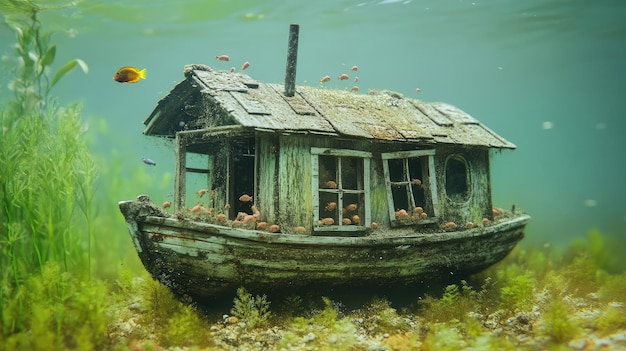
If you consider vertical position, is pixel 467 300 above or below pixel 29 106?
below

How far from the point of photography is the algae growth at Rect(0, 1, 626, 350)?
18.5 ft

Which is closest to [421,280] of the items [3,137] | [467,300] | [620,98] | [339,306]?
[467,300]

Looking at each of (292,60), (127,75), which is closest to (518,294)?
(292,60)

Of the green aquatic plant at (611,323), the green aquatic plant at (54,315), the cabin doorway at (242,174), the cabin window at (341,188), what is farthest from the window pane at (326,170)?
A: the green aquatic plant at (611,323)

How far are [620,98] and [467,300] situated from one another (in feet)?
324

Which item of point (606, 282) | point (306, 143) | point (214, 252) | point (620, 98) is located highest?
point (620, 98)

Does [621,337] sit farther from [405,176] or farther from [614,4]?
[614,4]

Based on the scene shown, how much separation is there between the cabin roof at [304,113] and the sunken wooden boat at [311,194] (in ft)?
0.12

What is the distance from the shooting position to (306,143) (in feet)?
24.7

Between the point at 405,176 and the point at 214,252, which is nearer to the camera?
the point at 214,252

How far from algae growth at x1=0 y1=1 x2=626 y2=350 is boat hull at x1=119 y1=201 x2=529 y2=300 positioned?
1.39 feet

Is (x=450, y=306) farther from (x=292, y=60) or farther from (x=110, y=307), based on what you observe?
(x=110, y=307)

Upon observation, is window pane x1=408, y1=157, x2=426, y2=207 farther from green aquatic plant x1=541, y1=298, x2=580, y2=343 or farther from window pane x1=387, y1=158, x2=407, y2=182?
green aquatic plant x1=541, y1=298, x2=580, y2=343

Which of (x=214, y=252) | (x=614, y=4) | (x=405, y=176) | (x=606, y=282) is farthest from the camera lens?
(x=614, y=4)
